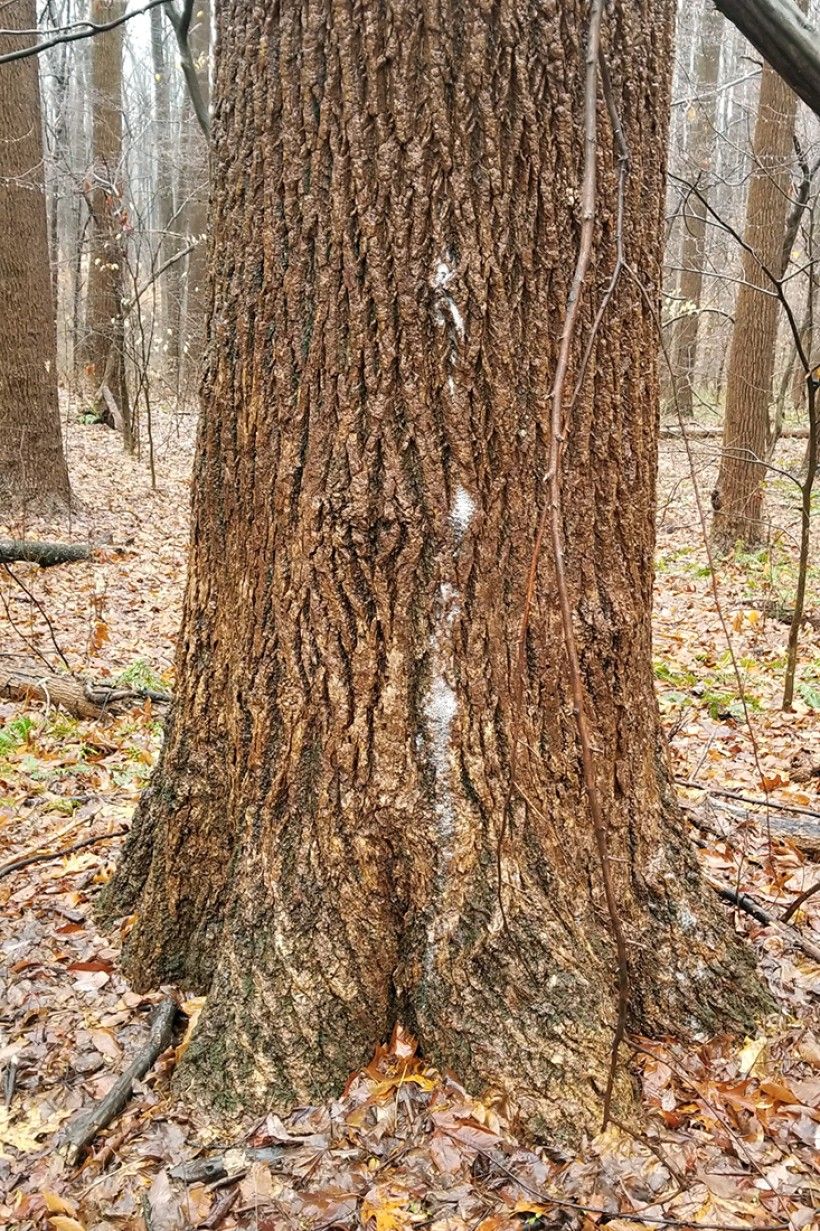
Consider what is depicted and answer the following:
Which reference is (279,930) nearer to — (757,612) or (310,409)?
(310,409)

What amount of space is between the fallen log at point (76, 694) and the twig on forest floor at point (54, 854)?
1.57 m

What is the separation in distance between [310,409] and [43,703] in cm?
371

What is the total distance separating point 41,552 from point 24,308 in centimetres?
302

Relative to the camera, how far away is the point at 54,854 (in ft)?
10.8

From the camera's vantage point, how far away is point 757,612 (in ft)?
23.0

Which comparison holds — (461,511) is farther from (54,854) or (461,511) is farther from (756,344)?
(756,344)

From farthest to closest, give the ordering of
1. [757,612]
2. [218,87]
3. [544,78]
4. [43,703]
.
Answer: [757,612] < [43,703] < [218,87] < [544,78]

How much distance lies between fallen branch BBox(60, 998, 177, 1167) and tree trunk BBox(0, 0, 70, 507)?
793cm

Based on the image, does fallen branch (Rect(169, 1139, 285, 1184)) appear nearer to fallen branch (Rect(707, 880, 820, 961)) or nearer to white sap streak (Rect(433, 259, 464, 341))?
fallen branch (Rect(707, 880, 820, 961))

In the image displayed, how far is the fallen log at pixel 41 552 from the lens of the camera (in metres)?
7.77

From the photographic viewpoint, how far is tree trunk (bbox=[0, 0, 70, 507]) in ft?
29.9

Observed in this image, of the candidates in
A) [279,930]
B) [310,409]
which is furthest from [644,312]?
[279,930]

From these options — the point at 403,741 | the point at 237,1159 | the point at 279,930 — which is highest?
the point at 403,741

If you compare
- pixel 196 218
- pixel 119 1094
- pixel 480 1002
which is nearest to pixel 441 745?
pixel 480 1002
